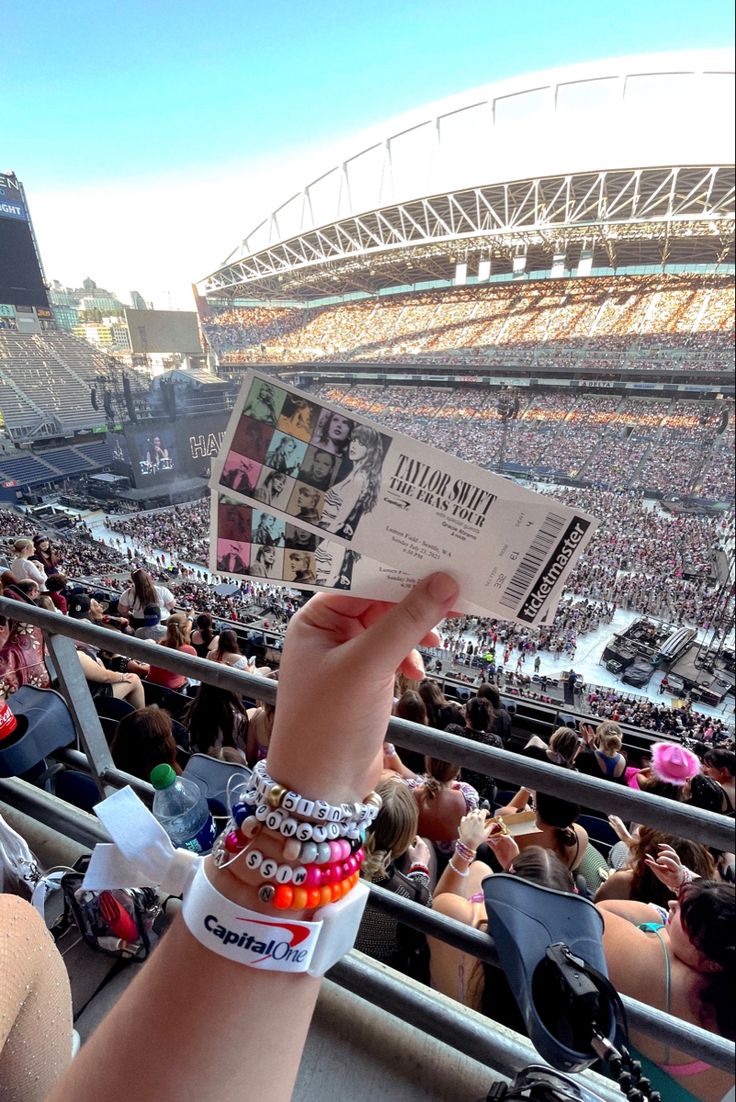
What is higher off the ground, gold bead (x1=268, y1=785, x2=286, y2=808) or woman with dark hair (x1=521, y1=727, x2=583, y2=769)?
gold bead (x1=268, y1=785, x2=286, y2=808)

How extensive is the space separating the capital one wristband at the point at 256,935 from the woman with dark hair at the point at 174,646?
140 cm

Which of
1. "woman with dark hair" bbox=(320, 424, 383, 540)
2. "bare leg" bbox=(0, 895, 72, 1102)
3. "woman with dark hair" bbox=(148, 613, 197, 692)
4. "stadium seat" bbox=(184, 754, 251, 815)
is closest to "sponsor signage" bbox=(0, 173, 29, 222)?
"woman with dark hair" bbox=(148, 613, 197, 692)

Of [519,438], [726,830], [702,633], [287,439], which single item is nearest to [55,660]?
[287,439]

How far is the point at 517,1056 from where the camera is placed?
49 cm

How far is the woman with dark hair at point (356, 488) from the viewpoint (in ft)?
1.34

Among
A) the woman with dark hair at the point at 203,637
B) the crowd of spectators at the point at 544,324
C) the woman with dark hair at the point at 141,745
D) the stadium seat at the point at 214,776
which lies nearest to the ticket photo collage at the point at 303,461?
the stadium seat at the point at 214,776

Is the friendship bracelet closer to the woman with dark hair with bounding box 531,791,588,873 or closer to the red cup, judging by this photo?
the woman with dark hair with bounding box 531,791,588,873

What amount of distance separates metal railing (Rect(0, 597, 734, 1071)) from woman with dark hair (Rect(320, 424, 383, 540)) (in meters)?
0.17

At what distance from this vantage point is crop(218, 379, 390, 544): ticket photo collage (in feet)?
1.35

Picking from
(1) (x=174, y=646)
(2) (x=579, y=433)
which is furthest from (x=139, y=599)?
(2) (x=579, y=433)

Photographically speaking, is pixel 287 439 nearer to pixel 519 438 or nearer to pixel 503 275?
pixel 519 438

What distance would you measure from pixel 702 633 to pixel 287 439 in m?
8.39

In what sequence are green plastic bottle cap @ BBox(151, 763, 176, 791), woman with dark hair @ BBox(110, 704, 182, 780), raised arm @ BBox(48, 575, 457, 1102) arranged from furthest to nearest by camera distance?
woman with dark hair @ BBox(110, 704, 182, 780)
green plastic bottle cap @ BBox(151, 763, 176, 791)
raised arm @ BBox(48, 575, 457, 1102)

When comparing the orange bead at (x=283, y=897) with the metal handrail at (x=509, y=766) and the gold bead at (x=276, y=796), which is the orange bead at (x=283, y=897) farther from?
the metal handrail at (x=509, y=766)
